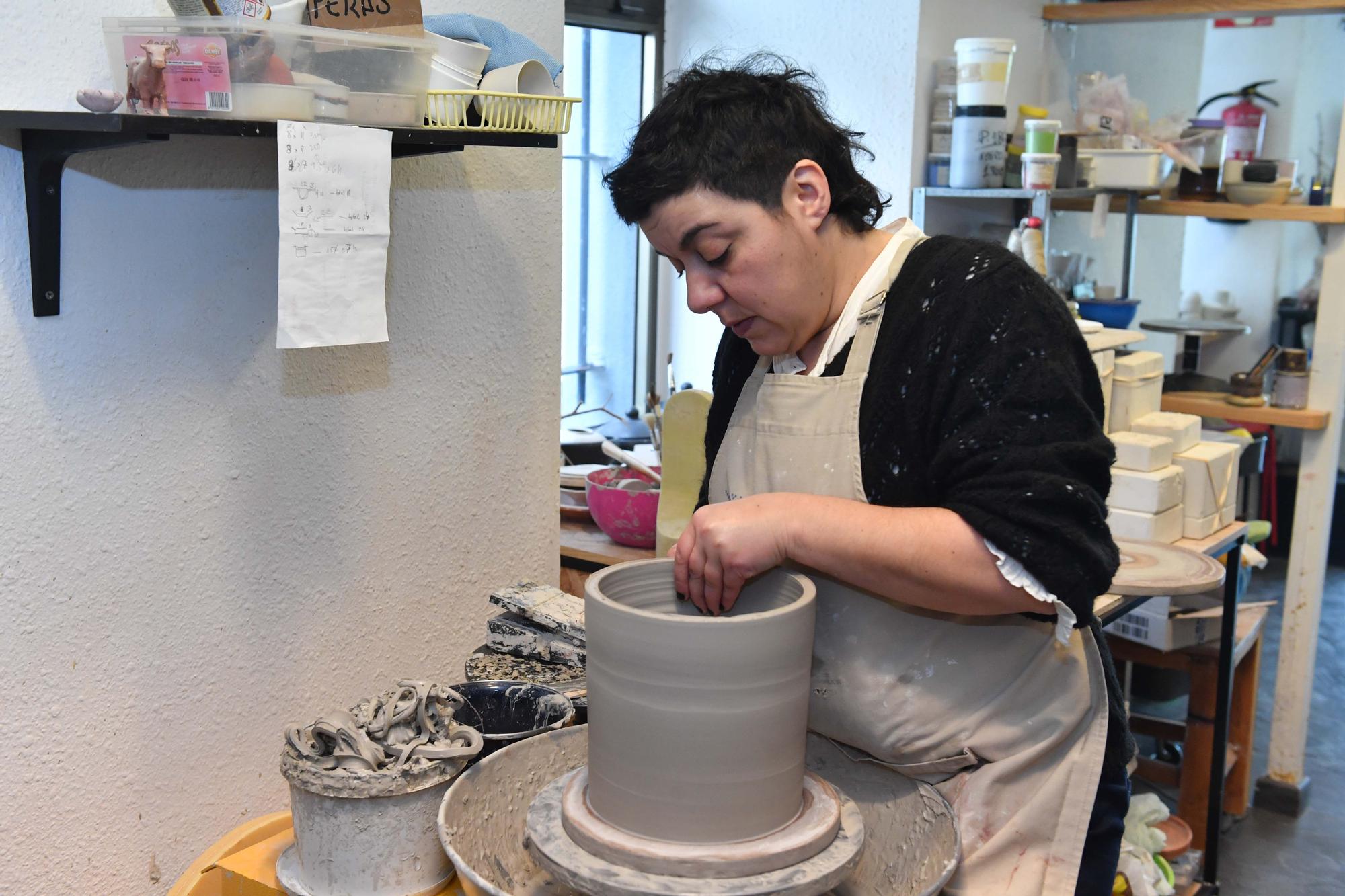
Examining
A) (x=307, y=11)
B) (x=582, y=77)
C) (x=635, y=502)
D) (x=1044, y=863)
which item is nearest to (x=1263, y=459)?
(x=582, y=77)

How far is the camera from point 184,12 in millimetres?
1115

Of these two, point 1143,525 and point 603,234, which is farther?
point 603,234

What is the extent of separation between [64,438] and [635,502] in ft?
3.53

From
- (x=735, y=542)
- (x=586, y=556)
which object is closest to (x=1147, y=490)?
(x=586, y=556)

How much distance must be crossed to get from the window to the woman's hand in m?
1.90

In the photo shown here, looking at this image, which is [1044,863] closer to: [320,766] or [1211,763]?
[320,766]

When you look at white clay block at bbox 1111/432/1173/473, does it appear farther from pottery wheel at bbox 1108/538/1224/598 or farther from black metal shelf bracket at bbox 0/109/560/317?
black metal shelf bracket at bbox 0/109/560/317

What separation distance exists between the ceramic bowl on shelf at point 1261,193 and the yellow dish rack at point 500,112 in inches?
92.3

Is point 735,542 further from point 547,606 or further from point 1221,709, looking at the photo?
point 1221,709

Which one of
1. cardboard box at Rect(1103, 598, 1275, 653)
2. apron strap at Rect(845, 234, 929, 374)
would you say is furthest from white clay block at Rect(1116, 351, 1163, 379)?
apron strap at Rect(845, 234, 929, 374)

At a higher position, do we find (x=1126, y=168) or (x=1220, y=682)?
(x=1126, y=168)

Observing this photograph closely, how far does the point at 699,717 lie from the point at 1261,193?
271 cm

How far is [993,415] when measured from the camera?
1.00 metres

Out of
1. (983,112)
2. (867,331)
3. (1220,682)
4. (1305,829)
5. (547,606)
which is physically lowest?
(1305,829)
